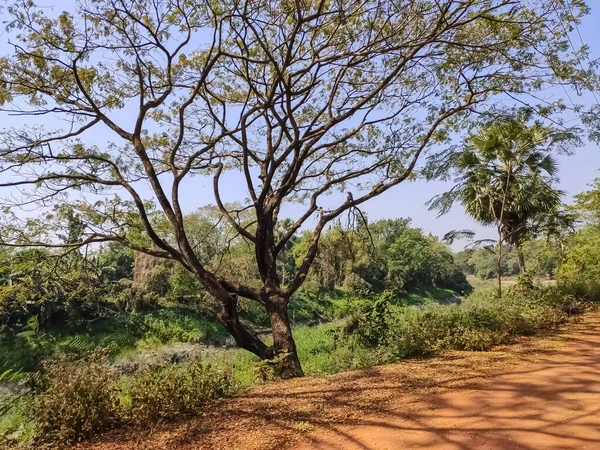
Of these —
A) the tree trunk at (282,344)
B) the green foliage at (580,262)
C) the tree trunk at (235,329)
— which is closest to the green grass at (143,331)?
the tree trunk at (235,329)

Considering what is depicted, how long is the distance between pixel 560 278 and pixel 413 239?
2842cm

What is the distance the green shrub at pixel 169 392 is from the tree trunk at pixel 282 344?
Answer: 1.61 m

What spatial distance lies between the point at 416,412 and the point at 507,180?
9.33 meters

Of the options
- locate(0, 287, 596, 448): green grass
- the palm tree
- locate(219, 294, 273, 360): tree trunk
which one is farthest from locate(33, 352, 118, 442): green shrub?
the palm tree

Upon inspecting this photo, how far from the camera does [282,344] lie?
21.7 feet

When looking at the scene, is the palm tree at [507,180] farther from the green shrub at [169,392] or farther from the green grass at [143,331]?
the green grass at [143,331]

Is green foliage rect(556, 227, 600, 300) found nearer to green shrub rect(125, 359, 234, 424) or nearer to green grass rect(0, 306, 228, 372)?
green shrub rect(125, 359, 234, 424)

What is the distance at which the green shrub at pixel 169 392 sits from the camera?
12.9ft

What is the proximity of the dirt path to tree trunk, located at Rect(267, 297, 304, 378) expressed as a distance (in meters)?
0.80

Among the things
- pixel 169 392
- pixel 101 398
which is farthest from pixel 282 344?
pixel 101 398

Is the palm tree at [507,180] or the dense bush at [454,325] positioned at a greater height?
the palm tree at [507,180]

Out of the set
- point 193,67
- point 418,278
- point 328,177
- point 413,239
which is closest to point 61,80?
point 193,67

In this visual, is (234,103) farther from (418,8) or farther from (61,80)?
(418,8)

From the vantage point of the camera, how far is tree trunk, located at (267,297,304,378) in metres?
6.10
